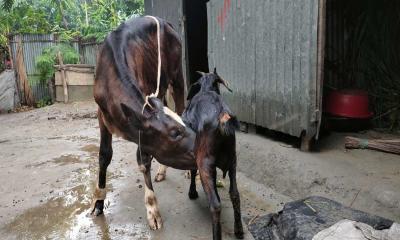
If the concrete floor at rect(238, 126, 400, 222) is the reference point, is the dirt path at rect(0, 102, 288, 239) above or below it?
below

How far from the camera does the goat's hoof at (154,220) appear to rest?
3.70m

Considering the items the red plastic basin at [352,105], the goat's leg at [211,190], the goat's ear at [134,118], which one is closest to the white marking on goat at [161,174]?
the goat's ear at [134,118]

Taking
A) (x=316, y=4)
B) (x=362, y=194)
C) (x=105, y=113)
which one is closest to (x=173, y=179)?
(x=105, y=113)

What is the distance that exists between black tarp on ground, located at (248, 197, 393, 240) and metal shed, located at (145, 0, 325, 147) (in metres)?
1.80

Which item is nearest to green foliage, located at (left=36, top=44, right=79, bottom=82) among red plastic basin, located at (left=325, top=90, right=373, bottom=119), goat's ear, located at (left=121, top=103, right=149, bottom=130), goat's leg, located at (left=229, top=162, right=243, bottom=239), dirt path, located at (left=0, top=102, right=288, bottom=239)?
dirt path, located at (left=0, top=102, right=288, bottom=239)

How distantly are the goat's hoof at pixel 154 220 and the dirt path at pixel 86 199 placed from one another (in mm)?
62

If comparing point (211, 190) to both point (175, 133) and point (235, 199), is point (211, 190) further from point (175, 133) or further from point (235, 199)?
point (175, 133)

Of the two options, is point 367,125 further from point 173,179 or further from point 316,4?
point 173,179

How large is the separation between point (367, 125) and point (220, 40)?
110 inches

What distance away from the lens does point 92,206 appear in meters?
4.14

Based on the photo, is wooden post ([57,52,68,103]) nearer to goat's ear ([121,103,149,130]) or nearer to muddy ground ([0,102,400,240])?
muddy ground ([0,102,400,240])

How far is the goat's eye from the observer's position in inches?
111

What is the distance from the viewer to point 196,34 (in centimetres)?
951

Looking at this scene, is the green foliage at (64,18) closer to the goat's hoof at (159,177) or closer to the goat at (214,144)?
the goat's hoof at (159,177)
